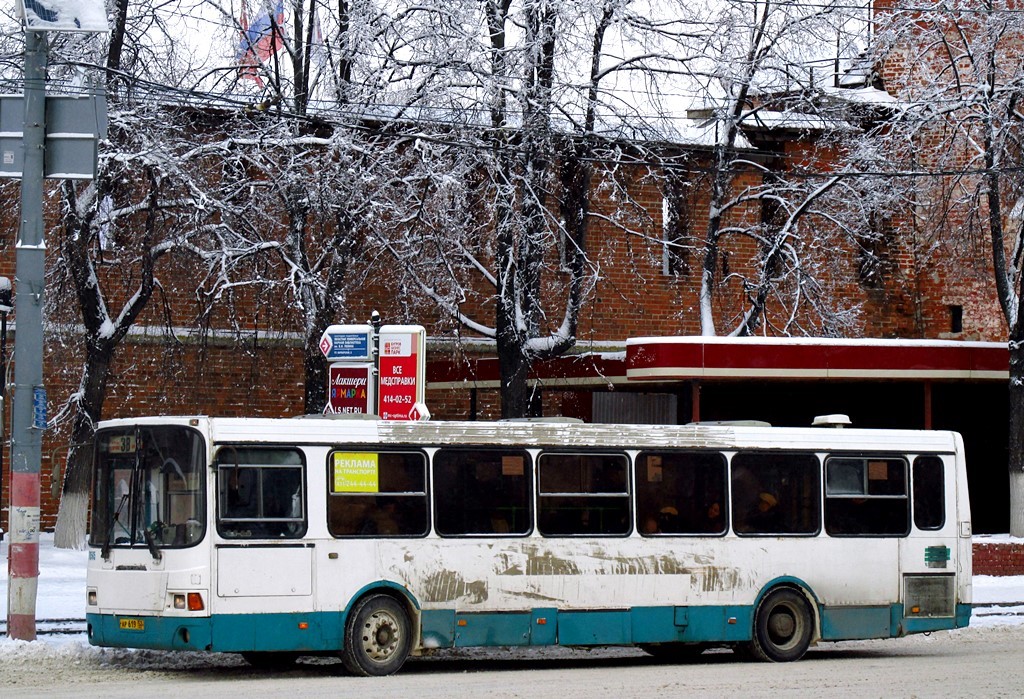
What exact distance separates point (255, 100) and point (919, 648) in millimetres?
12252

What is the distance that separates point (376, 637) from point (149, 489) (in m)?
2.47

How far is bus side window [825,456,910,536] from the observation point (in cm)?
1678

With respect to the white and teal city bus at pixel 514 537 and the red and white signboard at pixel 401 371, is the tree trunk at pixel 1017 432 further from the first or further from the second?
the red and white signboard at pixel 401 371

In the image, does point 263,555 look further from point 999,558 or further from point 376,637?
point 999,558

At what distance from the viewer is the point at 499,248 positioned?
23.6 m

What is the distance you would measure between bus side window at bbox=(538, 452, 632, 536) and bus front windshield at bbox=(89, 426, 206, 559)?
3.38 m

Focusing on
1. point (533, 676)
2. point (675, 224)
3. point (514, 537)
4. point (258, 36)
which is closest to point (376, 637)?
point (533, 676)

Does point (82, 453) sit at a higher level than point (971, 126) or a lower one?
lower

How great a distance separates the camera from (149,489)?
14.3 metres

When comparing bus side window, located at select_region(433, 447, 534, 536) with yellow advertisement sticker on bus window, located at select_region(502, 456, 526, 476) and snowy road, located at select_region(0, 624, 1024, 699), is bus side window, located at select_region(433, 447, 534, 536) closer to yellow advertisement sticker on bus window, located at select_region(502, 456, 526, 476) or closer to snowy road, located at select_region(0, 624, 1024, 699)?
yellow advertisement sticker on bus window, located at select_region(502, 456, 526, 476)

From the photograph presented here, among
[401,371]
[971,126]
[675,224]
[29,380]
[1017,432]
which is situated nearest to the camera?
[29,380]

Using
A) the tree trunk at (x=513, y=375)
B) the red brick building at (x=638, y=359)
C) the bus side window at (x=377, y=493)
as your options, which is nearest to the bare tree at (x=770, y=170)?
the red brick building at (x=638, y=359)

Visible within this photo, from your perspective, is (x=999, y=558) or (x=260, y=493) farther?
(x=999, y=558)

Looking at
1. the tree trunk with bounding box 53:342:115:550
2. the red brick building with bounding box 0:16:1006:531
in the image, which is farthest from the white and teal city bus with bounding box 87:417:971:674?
the tree trunk with bounding box 53:342:115:550
